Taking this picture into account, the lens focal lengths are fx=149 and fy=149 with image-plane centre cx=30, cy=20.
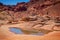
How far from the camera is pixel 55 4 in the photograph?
207 ft

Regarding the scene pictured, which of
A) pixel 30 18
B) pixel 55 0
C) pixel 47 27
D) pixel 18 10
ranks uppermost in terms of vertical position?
pixel 18 10

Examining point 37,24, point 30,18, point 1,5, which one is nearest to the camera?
point 37,24

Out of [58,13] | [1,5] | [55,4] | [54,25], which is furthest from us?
[1,5]

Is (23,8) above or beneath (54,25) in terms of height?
above

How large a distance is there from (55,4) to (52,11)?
3790 mm

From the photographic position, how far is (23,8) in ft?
328

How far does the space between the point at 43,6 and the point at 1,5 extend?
36613 mm

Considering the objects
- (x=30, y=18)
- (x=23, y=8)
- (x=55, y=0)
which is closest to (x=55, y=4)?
(x=55, y=0)

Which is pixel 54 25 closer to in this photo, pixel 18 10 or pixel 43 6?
pixel 43 6

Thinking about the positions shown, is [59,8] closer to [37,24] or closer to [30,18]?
[30,18]

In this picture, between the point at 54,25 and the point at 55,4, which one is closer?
the point at 54,25

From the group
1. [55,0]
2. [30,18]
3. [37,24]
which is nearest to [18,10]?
[55,0]

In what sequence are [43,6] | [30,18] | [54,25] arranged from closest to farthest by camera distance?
[54,25], [30,18], [43,6]

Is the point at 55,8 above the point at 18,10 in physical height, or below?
below
